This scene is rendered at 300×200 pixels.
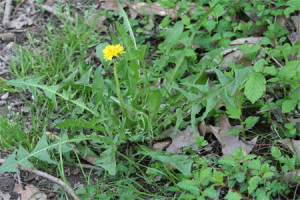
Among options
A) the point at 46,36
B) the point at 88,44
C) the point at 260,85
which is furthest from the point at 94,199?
the point at 46,36

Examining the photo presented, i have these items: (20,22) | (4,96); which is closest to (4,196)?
(4,96)

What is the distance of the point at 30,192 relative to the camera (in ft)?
7.80

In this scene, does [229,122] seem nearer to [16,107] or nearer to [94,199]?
[94,199]

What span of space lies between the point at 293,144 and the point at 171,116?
865 mm

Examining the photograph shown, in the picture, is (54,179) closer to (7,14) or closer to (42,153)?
(42,153)

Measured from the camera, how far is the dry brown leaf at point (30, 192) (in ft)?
7.68

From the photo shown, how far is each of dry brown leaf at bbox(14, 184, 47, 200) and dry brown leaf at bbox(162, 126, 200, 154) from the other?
37.6 inches

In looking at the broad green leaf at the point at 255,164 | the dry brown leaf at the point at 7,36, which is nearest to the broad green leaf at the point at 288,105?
the broad green leaf at the point at 255,164

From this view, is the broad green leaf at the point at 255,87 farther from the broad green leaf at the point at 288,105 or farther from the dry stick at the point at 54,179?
the dry stick at the point at 54,179

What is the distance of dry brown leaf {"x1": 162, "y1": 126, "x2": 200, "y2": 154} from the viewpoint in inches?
97.8

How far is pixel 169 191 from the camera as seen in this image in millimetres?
2318

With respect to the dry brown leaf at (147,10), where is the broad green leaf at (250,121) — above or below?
below

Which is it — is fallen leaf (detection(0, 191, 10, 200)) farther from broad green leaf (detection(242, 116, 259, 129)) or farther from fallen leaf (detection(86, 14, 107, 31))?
fallen leaf (detection(86, 14, 107, 31))

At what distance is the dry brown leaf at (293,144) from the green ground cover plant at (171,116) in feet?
0.06
